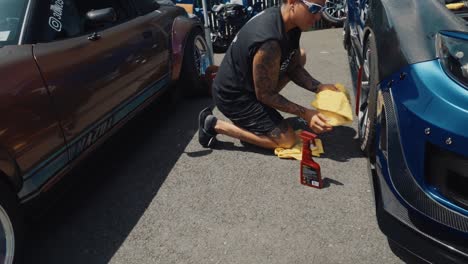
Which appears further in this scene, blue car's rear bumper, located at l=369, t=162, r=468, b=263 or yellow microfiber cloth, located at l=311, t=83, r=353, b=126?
yellow microfiber cloth, located at l=311, t=83, r=353, b=126

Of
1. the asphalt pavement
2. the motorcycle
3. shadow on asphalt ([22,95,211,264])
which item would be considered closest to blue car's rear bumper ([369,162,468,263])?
the asphalt pavement

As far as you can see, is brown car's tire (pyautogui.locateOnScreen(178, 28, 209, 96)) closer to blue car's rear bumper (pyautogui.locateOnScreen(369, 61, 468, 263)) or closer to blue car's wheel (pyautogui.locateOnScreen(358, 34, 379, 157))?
blue car's wheel (pyautogui.locateOnScreen(358, 34, 379, 157))

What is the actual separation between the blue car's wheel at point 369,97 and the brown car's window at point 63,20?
1707mm

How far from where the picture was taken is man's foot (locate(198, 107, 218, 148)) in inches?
121

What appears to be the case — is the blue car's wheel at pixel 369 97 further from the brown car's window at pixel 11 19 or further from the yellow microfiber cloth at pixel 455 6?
the brown car's window at pixel 11 19

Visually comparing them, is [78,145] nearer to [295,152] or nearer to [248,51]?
[248,51]

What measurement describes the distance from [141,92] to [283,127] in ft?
3.65

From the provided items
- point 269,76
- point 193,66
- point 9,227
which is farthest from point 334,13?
point 9,227

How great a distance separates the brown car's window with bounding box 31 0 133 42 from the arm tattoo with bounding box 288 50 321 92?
1385mm

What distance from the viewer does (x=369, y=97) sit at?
2.38m

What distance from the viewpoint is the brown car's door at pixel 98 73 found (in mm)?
2127

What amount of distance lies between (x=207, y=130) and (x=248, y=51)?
2.48 ft

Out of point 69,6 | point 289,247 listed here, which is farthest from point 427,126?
point 69,6

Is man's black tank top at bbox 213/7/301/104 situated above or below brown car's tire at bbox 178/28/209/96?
above
